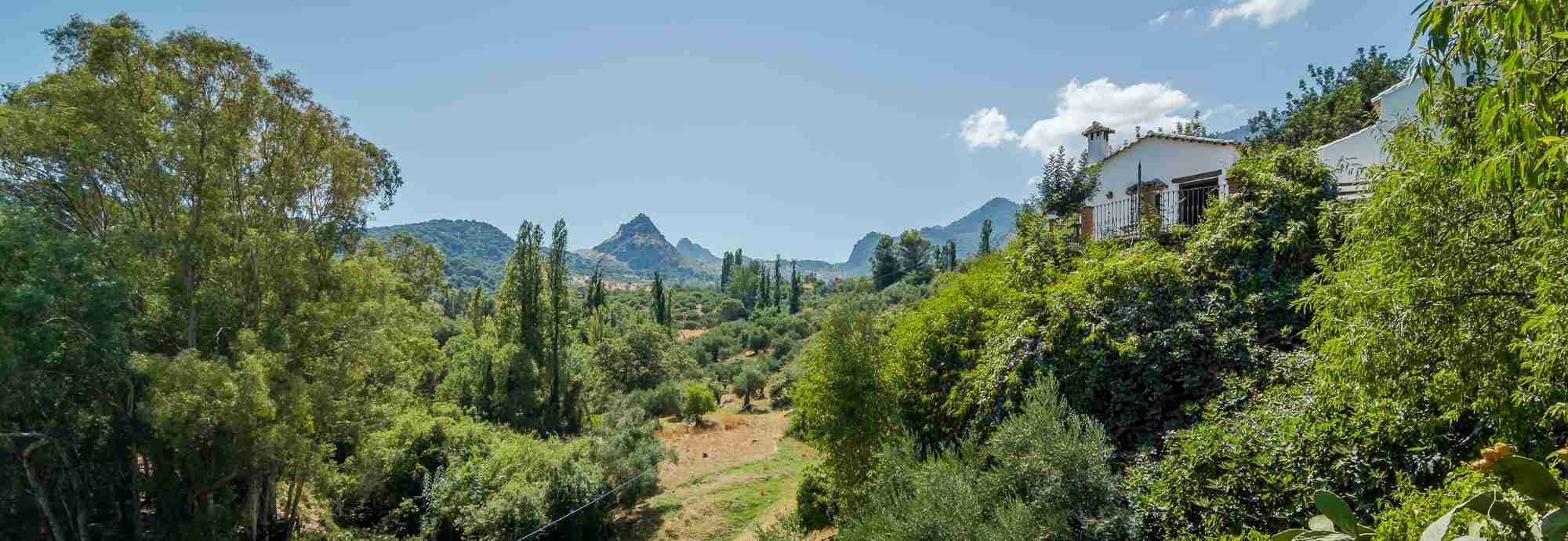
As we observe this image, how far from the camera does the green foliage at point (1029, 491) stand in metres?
6.03

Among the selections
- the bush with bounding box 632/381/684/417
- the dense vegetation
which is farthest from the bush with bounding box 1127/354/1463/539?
the bush with bounding box 632/381/684/417

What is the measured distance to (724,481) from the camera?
761 inches

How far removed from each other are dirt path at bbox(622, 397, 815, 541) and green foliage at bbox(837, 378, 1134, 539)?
8698 millimetres

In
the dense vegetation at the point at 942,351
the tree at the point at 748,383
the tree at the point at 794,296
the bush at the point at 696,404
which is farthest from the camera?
the tree at the point at 794,296

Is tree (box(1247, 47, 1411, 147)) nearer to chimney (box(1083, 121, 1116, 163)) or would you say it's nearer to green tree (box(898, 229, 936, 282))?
chimney (box(1083, 121, 1116, 163))

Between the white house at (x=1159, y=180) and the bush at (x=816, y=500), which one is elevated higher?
the white house at (x=1159, y=180)

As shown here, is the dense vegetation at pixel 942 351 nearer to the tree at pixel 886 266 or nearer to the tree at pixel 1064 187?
the tree at pixel 1064 187

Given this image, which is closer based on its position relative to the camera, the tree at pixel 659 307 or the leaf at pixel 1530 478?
the leaf at pixel 1530 478

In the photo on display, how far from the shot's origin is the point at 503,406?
21.8 metres

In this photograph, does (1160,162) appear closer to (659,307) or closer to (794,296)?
(659,307)

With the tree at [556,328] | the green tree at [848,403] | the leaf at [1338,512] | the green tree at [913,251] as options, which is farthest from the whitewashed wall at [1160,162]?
the green tree at [913,251]

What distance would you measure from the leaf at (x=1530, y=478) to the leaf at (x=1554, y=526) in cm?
21

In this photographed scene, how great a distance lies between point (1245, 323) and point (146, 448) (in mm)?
17671

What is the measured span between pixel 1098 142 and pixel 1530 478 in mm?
14793
